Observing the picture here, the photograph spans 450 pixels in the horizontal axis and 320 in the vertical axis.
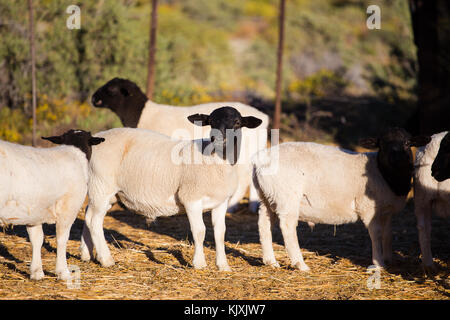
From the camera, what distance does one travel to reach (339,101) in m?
19.9

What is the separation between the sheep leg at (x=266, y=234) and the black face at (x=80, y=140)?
212 cm

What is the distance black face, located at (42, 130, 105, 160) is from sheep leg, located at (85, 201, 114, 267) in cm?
67

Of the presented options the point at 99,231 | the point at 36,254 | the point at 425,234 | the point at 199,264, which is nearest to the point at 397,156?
the point at 425,234

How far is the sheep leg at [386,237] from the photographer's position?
729 centimetres

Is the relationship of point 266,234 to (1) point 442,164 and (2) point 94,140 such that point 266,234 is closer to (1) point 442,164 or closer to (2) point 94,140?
(1) point 442,164

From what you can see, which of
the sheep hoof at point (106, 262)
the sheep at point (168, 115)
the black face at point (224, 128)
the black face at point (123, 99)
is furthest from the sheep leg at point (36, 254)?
the black face at point (123, 99)

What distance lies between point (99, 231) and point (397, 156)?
3580 mm

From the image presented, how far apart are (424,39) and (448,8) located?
1360 millimetres

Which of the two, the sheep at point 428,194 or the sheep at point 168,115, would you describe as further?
the sheep at point 168,115

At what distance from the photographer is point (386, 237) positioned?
7.34 metres

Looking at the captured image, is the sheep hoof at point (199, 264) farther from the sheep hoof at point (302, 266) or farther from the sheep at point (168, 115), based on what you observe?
the sheep at point (168, 115)

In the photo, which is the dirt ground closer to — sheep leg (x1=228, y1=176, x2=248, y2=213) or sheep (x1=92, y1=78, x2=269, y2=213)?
sheep leg (x1=228, y1=176, x2=248, y2=213)

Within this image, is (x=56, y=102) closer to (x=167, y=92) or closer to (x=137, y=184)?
(x=167, y=92)

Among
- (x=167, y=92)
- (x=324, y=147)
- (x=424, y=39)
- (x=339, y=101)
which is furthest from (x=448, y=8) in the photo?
(x=324, y=147)
